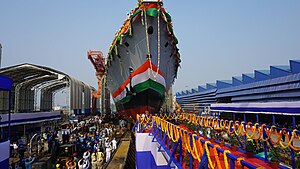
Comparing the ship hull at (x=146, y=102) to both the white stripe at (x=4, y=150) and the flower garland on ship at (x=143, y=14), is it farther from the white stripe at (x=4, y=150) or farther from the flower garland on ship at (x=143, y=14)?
the white stripe at (x=4, y=150)

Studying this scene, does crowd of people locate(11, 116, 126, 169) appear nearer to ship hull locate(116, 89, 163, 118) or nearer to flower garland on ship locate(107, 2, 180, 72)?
ship hull locate(116, 89, 163, 118)

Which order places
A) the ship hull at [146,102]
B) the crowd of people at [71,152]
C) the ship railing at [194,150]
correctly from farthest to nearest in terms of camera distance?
1. the ship hull at [146,102]
2. the crowd of people at [71,152]
3. the ship railing at [194,150]

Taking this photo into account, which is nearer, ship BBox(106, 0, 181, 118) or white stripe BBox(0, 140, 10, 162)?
white stripe BBox(0, 140, 10, 162)

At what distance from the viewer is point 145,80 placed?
1720cm

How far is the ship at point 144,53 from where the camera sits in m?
17.2

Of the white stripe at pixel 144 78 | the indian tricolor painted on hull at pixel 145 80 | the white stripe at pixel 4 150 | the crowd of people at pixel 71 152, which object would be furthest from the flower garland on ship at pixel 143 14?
the white stripe at pixel 4 150

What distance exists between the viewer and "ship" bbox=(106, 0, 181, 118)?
17156 millimetres

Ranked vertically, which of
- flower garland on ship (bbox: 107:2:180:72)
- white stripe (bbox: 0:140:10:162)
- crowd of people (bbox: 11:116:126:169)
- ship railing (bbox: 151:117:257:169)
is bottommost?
crowd of people (bbox: 11:116:126:169)

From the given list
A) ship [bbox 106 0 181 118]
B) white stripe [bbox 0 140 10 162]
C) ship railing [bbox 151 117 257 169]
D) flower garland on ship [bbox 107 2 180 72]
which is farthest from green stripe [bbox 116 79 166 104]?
white stripe [bbox 0 140 10 162]

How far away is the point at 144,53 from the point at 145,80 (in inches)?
84.4

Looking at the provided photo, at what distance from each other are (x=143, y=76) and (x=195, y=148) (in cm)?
1304

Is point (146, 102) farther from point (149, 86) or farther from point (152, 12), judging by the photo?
point (152, 12)

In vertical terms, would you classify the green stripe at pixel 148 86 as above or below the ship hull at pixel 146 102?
above

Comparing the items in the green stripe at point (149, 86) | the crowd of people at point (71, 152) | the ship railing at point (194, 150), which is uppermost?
the green stripe at point (149, 86)
